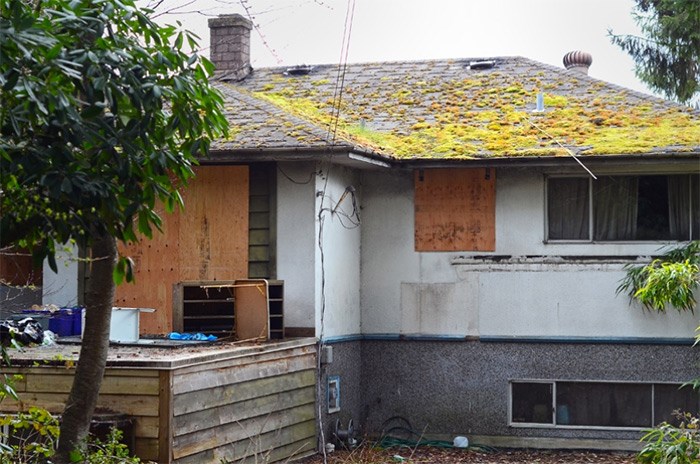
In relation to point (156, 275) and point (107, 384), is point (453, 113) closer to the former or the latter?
point (156, 275)

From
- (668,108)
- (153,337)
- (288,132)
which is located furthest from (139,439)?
(668,108)

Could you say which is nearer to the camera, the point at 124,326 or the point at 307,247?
the point at 124,326

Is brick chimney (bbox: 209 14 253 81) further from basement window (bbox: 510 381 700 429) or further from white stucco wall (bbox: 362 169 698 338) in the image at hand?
basement window (bbox: 510 381 700 429)

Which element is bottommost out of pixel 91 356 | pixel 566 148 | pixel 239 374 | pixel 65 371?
pixel 239 374

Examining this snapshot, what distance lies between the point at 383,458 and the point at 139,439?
176 inches

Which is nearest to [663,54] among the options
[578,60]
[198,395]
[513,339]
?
[578,60]

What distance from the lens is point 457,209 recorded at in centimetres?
1602

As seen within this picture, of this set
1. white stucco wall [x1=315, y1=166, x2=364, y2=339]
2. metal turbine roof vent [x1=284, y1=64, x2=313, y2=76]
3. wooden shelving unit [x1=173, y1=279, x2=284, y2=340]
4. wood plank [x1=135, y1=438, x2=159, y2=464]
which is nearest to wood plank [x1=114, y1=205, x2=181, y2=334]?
wooden shelving unit [x1=173, y1=279, x2=284, y2=340]

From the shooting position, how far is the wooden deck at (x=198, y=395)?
1083cm

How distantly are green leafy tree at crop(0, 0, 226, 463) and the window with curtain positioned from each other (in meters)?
8.82

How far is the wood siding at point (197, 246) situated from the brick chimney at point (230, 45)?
4.82 meters

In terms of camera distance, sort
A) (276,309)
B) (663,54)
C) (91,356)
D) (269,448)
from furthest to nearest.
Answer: (663,54) < (276,309) < (269,448) < (91,356)

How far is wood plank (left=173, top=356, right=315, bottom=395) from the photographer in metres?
11.1

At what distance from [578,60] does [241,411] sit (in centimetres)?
1031
